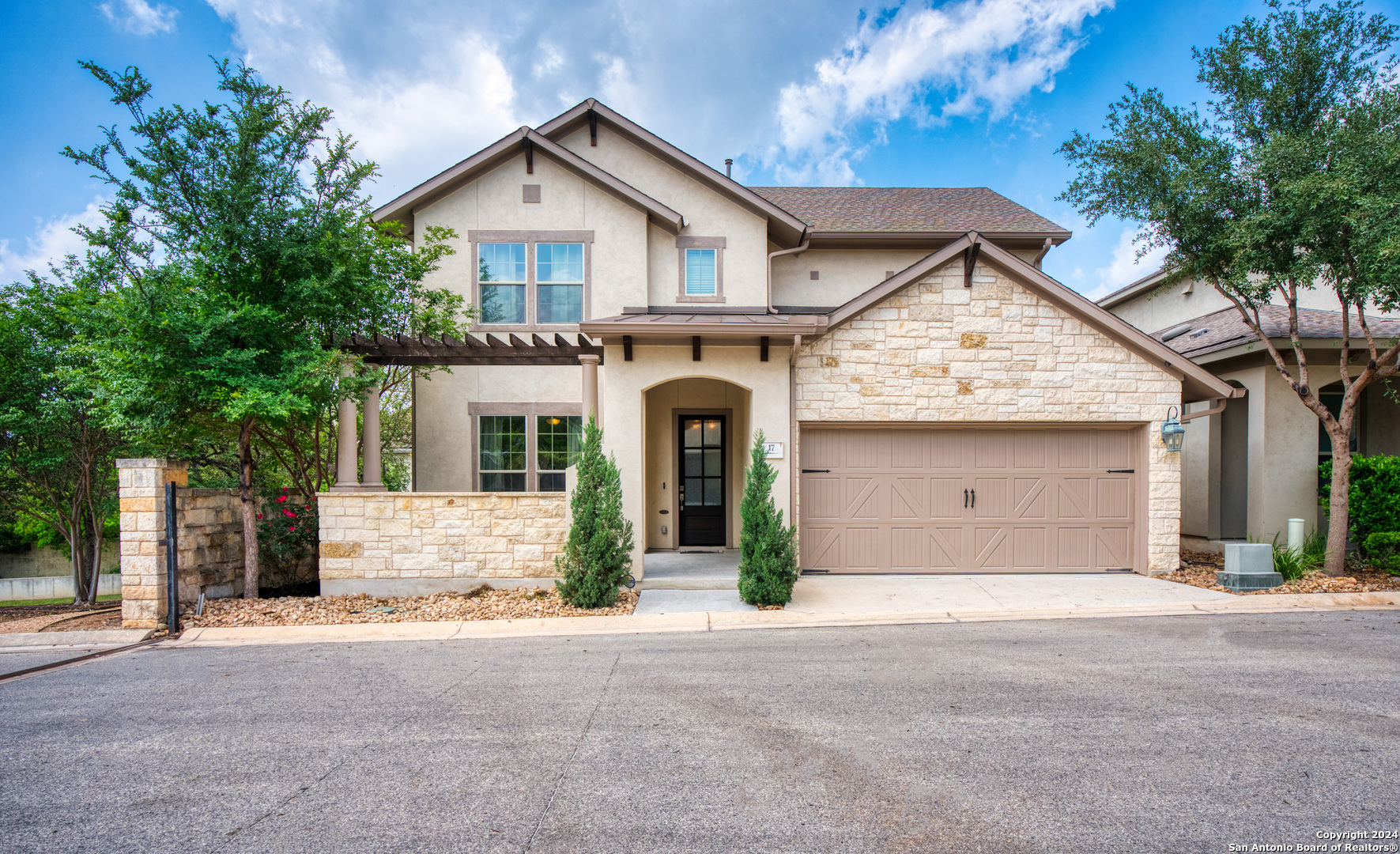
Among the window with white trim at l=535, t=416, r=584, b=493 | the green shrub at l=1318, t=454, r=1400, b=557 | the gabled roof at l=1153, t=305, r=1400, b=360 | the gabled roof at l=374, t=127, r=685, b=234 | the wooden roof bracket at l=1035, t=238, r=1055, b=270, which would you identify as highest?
the gabled roof at l=374, t=127, r=685, b=234

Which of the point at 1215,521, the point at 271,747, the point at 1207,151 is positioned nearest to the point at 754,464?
the point at 271,747

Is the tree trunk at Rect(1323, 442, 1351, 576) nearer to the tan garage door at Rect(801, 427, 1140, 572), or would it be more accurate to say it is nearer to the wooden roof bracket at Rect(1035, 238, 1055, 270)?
the tan garage door at Rect(801, 427, 1140, 572)

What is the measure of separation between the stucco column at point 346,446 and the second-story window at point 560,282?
3.66 m

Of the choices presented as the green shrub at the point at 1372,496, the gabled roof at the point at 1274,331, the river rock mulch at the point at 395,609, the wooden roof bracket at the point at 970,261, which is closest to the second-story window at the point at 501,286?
the river rock mulch at the point at 395,609

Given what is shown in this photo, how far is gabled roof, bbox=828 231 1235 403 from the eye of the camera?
9.04 metres

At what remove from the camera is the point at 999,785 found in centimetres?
345

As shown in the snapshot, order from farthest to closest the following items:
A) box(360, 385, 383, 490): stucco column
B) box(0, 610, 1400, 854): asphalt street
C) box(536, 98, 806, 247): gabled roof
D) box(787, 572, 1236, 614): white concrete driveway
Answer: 1. box(536, 98, 806, 247): gabled roof
2. box(360, 385, 383, 490): stucco column
3. box(787, 572, 1236, 614): white concrete driveway
4. box(0, 610, 1400, 854): asphalt street

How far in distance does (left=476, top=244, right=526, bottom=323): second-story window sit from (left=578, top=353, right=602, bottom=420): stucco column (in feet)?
9.81

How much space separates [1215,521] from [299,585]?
Answer: 1575 cm

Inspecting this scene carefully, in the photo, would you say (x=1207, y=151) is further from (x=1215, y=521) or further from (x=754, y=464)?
(x=754, y=464)

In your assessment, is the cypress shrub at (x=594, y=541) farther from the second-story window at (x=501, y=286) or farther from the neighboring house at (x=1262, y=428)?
the neighboring house at (x=1262, y=428)

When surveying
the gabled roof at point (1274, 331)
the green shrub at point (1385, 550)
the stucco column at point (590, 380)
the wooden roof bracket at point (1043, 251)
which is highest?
the wooden roof bracket at point (1043, 251)

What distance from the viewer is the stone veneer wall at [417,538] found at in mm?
8445

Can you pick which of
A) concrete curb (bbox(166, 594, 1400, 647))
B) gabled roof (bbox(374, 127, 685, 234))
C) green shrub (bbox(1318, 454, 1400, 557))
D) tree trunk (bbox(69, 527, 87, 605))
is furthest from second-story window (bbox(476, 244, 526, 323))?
green shrub (bbox(1318, 454, 1400, 557))
